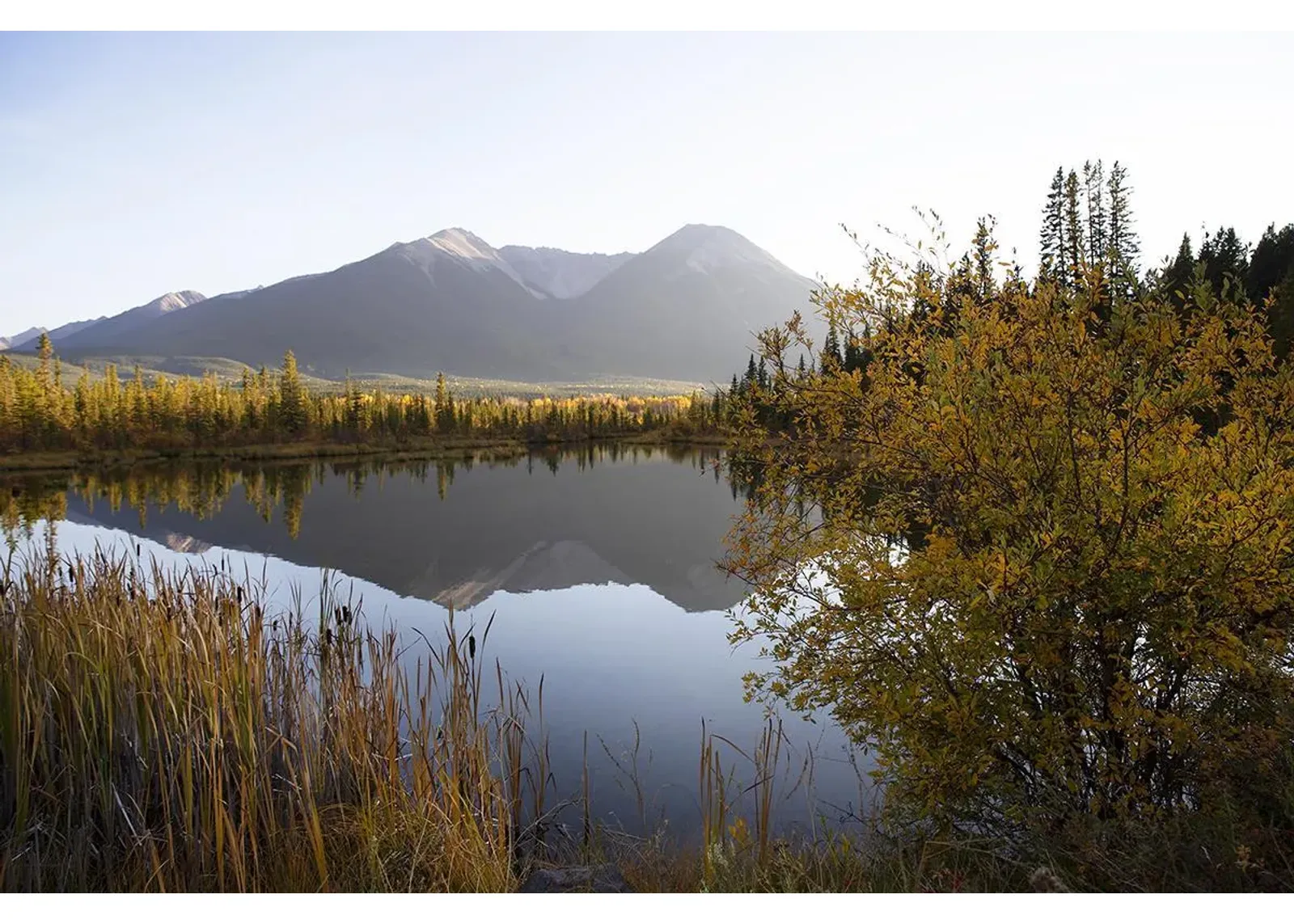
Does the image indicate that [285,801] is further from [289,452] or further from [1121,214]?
[289,452]

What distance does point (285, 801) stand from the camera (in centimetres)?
558

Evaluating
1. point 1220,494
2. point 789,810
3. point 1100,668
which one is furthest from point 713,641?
point 1220,494

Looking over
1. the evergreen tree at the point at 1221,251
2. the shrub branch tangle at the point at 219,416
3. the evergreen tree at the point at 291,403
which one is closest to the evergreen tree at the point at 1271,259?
the evergreen tree at the point at 1221,251

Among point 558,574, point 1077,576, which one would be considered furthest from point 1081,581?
point 558,574

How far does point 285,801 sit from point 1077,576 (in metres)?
5.43

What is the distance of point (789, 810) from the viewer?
7.57 meters

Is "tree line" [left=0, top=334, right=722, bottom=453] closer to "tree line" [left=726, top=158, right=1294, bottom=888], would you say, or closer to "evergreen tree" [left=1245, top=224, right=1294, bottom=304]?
"evergreen tree" [left=1245, top=224, right=1294, bottom=304]

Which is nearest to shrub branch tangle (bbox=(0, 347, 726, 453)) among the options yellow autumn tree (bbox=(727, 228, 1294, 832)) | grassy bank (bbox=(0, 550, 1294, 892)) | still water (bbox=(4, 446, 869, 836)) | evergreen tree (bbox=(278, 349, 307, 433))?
evergreen tree (bbox=(278, 349, 307, 433))

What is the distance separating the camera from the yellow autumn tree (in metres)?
4.72

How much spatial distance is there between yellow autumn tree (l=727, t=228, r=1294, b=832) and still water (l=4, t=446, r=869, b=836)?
1.31 metres

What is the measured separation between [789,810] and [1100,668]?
3.41 meters

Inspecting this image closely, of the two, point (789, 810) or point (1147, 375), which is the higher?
point (1147, 375)

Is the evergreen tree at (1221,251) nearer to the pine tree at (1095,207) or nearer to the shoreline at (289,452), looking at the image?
the pine tree at (1095,207)
